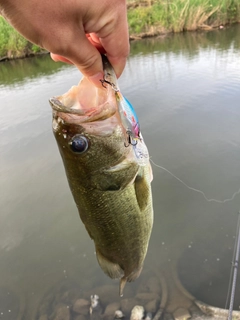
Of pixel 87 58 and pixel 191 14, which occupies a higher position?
pixel 87 58

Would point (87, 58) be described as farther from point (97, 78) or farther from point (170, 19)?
point (170, 19)

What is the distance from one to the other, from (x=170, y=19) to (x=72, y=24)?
2091 cm

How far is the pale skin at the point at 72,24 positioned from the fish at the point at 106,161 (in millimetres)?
137

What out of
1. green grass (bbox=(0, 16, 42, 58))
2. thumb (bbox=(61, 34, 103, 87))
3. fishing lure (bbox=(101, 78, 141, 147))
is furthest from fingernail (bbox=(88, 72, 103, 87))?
green grass (bbox=(0, 16, 42, 58))

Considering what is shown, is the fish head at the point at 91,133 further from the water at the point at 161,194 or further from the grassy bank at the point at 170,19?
the grassy bank at the point at 170,19

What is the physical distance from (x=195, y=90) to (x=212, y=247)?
5.99m

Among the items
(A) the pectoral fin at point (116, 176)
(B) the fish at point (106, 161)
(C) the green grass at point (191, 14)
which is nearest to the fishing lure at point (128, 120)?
(B) the fish at point (106, 161)

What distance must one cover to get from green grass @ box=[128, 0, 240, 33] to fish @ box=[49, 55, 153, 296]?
65.6 feet

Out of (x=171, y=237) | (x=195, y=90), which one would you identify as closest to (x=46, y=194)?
(x=171, y=237)

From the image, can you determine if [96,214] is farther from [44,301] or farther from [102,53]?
[44,301]

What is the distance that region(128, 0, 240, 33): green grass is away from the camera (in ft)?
60.2

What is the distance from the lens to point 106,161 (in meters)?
1.40

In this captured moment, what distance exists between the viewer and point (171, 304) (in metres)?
3.67

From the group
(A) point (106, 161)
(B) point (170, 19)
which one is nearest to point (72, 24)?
(A) point (106, 161)
